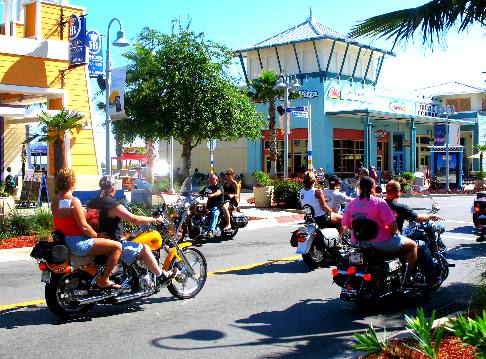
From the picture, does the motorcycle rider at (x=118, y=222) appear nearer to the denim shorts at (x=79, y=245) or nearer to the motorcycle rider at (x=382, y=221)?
the denim shorts at (x=79, y=245)

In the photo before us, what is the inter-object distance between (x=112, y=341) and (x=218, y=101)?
74.6 feet

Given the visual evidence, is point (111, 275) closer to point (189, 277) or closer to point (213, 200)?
point (189, 277)

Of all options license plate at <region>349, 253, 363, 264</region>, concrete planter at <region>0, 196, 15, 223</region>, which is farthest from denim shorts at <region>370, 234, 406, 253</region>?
concrete planter at <region>0, 196, 15, 223</region>

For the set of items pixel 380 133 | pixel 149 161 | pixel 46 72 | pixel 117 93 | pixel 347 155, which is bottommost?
pixel 149 161

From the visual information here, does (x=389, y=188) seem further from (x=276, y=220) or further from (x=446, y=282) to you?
(x=276, y=220)

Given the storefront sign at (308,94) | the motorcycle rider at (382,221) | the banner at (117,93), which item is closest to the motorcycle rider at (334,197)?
the motorcycle rider at (382,221)

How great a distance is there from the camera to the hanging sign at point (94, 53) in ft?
Result: 71.7

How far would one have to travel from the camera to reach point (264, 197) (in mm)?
23312

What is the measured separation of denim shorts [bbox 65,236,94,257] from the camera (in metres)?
6.94

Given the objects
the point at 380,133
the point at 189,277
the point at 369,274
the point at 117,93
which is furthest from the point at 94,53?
the point at 380,133

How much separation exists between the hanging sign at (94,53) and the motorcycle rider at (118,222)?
1537 centimetres

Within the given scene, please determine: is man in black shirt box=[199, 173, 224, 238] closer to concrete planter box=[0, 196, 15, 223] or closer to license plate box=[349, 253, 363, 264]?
concrete planter box=[0, 196, 15, 223]

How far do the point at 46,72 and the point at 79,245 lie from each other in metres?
16.7

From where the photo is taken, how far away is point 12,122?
86.0 feet
